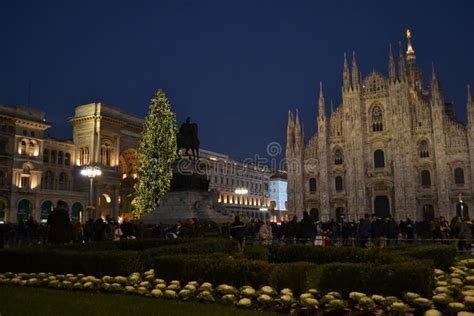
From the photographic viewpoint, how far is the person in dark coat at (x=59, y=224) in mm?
13891

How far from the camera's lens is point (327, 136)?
58.8 metres

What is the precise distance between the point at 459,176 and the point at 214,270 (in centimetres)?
4952

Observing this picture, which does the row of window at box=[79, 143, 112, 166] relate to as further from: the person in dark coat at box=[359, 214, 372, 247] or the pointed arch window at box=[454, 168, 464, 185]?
the person in dark coat at box=[359, 214, 372, 247]

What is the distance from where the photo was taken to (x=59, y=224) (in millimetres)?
14055

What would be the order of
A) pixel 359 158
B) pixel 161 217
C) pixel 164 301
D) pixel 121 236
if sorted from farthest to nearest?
1. pixel 359 158
2. pixel 161 217
3. pixel 121 236
4. pixel 164 301

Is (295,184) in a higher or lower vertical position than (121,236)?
higher

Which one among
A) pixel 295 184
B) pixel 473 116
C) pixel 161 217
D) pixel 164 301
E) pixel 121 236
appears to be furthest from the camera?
pixel 295 184

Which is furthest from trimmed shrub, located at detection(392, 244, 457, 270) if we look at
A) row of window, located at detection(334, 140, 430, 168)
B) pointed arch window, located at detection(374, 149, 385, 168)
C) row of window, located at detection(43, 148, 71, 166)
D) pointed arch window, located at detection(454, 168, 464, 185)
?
row of window, located at detection(43, 148, 71, 166)

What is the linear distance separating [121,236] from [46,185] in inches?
1609

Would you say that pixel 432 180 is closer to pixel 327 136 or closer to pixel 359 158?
pixel 359 158

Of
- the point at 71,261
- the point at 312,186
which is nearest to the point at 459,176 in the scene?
the point at 312,186

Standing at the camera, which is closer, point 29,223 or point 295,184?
point 29,223

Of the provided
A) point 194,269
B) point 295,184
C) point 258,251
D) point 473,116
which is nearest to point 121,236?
point 258,251

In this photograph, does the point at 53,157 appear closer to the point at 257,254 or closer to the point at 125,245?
the point at 125,245
